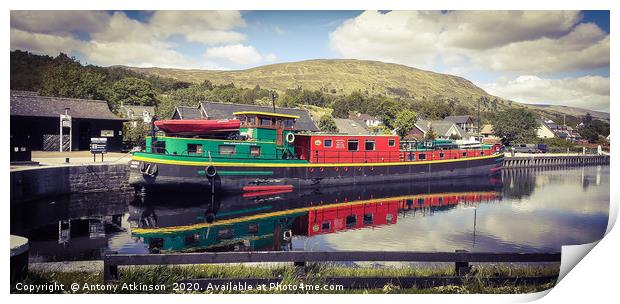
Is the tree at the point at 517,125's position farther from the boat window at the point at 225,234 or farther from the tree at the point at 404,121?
the boat window at the point at 225,234

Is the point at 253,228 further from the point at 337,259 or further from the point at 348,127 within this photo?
the point at 348,127

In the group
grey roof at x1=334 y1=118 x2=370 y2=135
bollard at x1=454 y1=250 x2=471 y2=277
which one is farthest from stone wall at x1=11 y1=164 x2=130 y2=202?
grey roof at x1=334 y1=118 x2=370 y2=135

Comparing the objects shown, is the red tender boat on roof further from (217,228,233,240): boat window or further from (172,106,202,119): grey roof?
(172,106,202,119): grey roof

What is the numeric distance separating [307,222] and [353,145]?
9924mm

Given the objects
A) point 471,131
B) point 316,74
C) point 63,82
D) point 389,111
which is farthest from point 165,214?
point 316,74

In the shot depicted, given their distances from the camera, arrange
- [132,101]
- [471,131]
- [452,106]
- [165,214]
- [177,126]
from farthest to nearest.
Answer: [452,106] → [471,131] → [132,101] → [177,126] → [165,214]

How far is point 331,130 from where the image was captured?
47188mm

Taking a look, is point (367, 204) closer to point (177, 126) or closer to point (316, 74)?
point (177, 126)

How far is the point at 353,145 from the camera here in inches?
974

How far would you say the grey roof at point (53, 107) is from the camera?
20000mm

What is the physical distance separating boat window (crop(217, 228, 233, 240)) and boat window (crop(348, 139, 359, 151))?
11.9 meters

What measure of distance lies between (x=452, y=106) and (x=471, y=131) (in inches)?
321

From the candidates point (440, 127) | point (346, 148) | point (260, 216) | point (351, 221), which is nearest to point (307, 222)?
point (351, 221)

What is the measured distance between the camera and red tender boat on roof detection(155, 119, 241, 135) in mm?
19344
